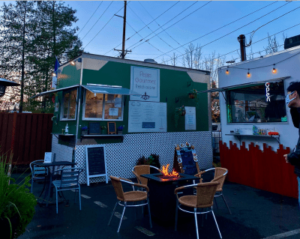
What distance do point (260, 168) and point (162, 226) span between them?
3.89 meters

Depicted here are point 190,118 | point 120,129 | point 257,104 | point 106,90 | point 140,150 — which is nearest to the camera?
point 257,104

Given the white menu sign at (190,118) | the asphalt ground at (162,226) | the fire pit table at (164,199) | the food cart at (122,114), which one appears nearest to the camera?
the asphalt ground at (162,226)

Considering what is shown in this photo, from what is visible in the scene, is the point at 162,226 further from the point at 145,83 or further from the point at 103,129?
the point at 145,83

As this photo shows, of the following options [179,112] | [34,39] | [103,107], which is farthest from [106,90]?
[34,39]

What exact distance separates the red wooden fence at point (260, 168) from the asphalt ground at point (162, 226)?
0.43 m

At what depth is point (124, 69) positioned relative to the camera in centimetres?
833

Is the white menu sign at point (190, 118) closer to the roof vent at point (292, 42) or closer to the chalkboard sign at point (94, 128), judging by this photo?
the chalkboard sign at point (94, 128)

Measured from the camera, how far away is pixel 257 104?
22.8 feet

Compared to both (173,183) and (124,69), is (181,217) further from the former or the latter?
(124,69)

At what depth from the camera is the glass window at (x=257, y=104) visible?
6340 mm

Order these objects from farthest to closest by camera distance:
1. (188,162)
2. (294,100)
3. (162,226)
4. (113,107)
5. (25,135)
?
(25,135) → (113,107) → (188,162) → (162,226) → (294,100)

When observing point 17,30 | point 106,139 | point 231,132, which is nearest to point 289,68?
point 231,132

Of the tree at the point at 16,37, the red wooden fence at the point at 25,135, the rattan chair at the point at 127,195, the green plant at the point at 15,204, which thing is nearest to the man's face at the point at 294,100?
the rattan chair at the point at 127,195

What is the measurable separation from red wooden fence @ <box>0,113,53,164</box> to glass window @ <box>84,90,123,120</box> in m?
2.92
